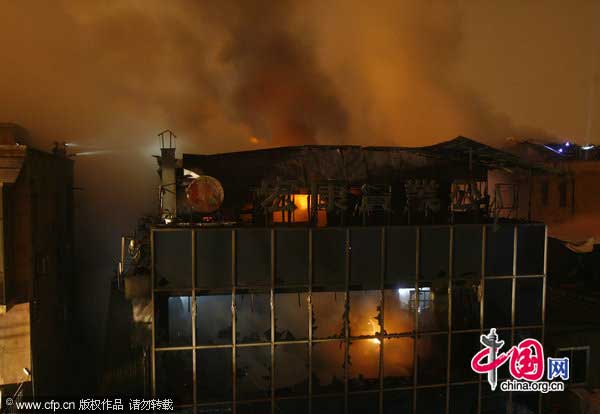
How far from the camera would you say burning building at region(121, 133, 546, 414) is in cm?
1031

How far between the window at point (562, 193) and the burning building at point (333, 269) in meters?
14.3

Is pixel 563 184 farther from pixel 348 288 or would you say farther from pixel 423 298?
pixel 348 288

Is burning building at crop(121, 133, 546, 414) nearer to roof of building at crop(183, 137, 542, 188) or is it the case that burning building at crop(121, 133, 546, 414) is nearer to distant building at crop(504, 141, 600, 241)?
roof of building at crop(183, 137, 542, 188)

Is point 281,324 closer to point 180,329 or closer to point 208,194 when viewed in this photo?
point 180,329

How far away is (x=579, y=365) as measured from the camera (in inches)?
505

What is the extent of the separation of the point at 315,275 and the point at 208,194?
13.3 feet

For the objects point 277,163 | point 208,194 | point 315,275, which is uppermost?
point 277,163

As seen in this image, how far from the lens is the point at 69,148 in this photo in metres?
18.2

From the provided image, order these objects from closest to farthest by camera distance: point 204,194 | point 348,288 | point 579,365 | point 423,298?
point 348,288 → point 204,194 → point 579,365 → point 423,298

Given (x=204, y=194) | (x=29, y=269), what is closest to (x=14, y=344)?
(x=29, y=269)

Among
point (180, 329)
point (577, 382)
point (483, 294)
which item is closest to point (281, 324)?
point (180, 329)

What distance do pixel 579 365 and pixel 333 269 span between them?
32.4 feet

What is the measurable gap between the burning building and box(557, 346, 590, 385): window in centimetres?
218

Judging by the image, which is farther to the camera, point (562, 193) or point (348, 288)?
point (562, 193)
